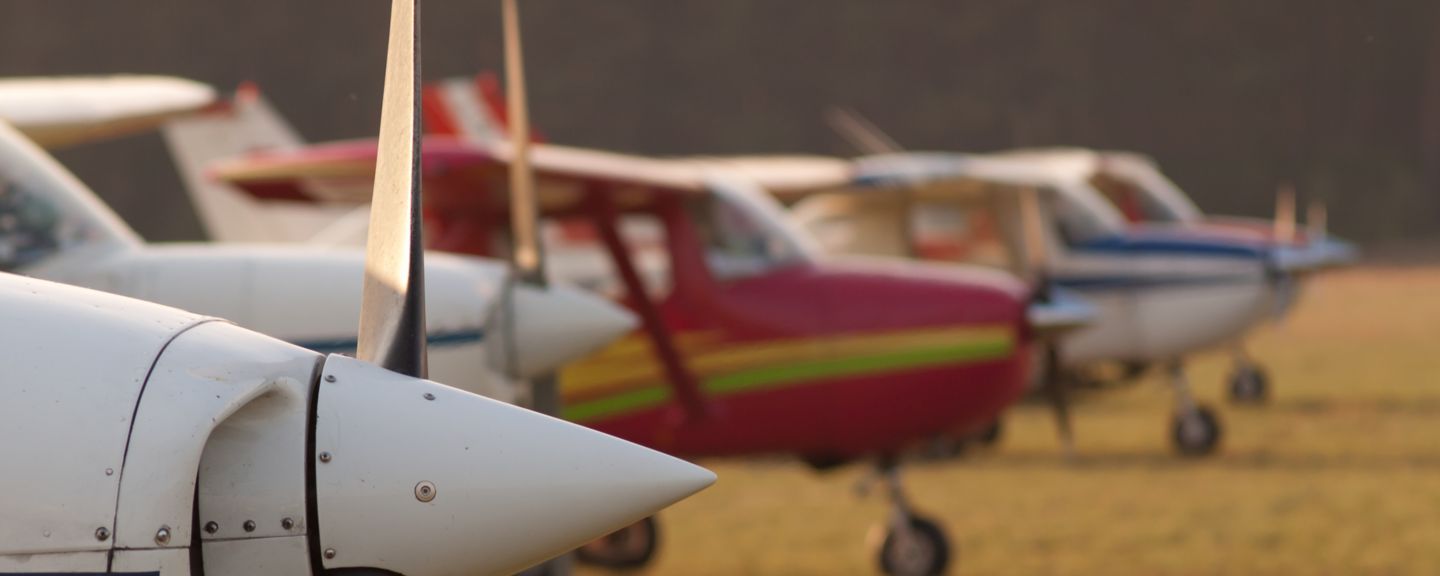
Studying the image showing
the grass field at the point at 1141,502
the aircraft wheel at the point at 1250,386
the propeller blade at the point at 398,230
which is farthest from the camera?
the aircraft wheel at the point at 1250,386

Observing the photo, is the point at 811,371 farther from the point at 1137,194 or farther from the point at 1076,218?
the point at 1137,194

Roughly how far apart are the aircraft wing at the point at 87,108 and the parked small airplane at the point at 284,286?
1447 mm

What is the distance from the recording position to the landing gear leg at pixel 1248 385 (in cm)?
1656

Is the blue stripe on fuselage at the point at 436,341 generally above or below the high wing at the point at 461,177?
below

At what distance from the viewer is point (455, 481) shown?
2645 millimetres

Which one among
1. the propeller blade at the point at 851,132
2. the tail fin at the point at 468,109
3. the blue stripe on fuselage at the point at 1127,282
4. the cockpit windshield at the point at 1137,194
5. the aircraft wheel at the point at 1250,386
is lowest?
the aircraft wheel at the point at 1250,386

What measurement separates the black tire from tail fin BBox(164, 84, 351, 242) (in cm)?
535

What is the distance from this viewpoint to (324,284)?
5.52 m

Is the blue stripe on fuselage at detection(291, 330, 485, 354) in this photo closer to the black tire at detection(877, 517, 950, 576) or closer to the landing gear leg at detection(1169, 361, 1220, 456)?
the black tire at detection(877, 517, 950, 576)

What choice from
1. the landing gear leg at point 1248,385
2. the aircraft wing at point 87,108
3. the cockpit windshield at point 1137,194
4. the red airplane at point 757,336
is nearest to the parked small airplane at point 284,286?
the aircraft wing at point 87,108

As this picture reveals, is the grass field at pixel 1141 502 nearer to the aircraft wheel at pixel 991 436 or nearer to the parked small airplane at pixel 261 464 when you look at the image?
the aircraft wheel at pixel 991 436

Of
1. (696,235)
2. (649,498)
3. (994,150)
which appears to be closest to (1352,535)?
(696,235)

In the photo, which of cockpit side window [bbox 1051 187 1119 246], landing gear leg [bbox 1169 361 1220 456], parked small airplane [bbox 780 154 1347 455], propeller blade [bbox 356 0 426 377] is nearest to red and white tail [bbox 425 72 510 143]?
parked small airplane [bbox 780 154 1347 455]

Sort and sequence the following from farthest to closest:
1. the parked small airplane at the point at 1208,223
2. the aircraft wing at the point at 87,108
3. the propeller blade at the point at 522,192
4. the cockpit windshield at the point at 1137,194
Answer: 1. the cockpit windshield at the point at 1137,194
2. the parked small airplane at the point at 1208,223
3. the aircraft wing at the point at 87,108
4. the propeller blade at the point at 522,192
